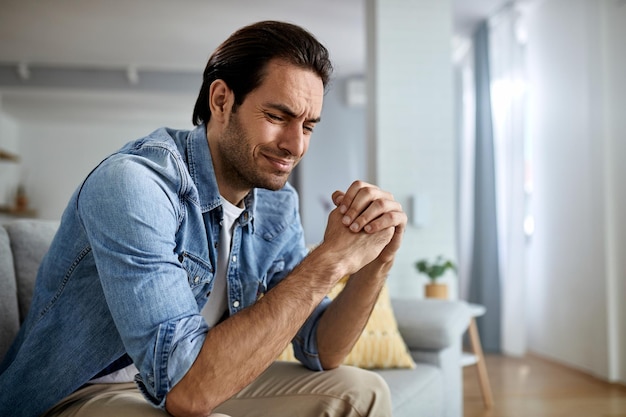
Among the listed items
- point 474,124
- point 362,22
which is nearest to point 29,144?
point 362,22

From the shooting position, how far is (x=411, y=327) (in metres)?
2.26

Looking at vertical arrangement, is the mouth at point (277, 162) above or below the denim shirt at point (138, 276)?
above

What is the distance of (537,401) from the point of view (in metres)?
3.24

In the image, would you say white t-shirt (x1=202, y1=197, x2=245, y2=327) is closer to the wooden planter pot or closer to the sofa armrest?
the sofa armrest

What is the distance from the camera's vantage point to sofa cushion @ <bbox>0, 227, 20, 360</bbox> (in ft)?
4.77

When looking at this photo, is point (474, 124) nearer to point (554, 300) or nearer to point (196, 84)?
point (554, 300)

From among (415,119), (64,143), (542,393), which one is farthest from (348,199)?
(64,143)

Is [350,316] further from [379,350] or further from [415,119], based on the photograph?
[415,119]

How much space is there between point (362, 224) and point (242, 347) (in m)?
0.32

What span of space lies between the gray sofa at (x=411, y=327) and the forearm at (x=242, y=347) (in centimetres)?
73

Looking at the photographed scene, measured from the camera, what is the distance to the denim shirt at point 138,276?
938mm

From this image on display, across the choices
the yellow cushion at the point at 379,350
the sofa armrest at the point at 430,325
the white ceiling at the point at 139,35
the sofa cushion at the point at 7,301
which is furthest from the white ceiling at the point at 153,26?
the sofa cushion at the point at 7,301

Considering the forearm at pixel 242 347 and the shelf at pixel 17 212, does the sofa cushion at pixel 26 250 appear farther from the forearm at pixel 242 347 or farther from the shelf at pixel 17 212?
the shelf at pixel 17 212

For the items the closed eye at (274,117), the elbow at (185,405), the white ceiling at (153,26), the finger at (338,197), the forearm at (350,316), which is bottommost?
the elbow at (185,405)
